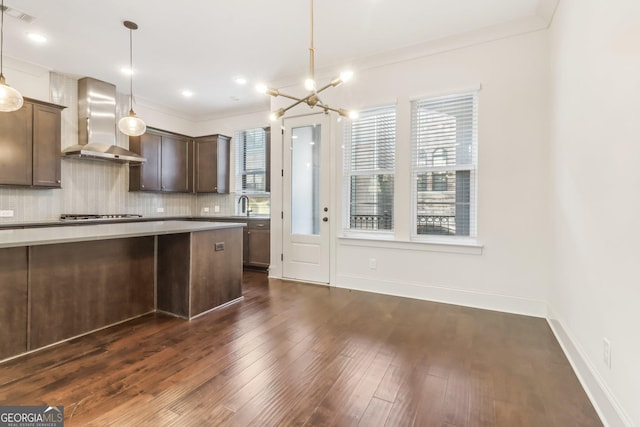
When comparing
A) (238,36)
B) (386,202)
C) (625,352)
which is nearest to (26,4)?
(238,36)

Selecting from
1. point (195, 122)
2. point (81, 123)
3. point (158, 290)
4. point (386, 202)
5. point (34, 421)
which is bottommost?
→ point (34, 421)

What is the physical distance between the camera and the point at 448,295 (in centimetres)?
357

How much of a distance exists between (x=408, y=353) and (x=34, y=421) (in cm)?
230

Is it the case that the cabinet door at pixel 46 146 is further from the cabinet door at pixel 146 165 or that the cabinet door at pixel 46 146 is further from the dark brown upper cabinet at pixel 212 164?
the dark brown upper cabinet at pixel 212 164

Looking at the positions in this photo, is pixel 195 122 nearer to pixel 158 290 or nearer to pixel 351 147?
pixel 351 147

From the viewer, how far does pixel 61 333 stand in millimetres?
2463

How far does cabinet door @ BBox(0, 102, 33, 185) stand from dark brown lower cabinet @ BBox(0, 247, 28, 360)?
8.03 ft

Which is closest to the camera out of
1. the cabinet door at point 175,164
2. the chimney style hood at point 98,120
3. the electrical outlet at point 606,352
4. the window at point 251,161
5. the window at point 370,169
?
the electrical outlet at point 606,352

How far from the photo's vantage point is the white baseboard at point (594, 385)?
154 cm

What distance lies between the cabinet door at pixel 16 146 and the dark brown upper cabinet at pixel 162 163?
1501 mm

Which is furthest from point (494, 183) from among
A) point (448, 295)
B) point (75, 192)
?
point (75, 192)

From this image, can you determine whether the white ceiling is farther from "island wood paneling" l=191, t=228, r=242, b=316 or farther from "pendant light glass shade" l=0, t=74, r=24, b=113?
"island wood paneling" l=191, t=228, r=242, b=316
